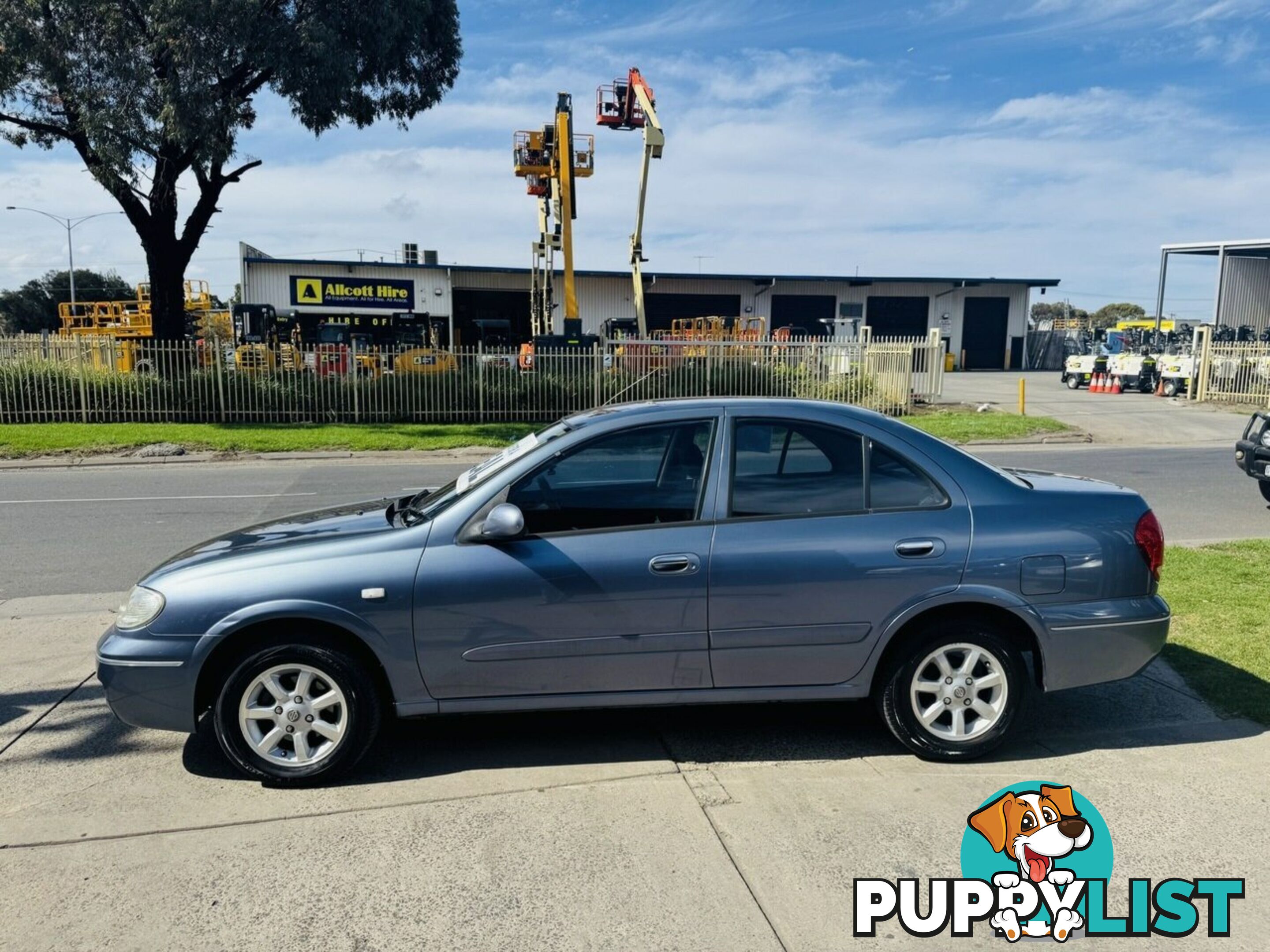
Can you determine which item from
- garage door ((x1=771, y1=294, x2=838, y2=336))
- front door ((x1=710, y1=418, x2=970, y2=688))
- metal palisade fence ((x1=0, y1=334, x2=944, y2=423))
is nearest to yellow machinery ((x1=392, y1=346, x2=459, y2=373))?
metal palisade fence ((x1=0, y1=334, x2=944, y2=423))

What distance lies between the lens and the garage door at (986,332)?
2126 inches

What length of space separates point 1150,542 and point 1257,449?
7.76 m

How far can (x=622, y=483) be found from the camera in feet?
14.3

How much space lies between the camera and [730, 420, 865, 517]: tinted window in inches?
166

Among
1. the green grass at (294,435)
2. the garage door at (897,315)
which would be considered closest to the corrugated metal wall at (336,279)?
the garage door at (897,315)

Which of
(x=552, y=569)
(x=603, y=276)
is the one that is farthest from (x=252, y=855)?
(x=603, y=276)

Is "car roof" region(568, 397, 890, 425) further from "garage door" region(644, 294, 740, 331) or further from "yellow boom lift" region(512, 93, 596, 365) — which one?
"garage door" region(644, 294, 740, 331)

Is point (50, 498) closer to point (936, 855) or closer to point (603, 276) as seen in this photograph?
point (936, 855)

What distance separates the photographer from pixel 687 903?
3166 millimetres

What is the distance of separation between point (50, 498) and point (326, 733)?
1015 centimetres

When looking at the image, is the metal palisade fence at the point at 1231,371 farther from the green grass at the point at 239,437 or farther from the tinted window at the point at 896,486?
the tinted window at the point at 896,486

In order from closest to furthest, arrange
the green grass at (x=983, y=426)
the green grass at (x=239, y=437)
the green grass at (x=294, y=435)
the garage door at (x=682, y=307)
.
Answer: the green grass at (x=239, y=437) < the green grass at (x=294, y=435) < the green grass at (x=983, y=426) < the garage door at (x=682, y=307)

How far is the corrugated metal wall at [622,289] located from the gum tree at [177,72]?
21317mm

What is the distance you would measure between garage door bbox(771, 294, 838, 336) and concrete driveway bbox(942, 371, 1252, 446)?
15102mm
